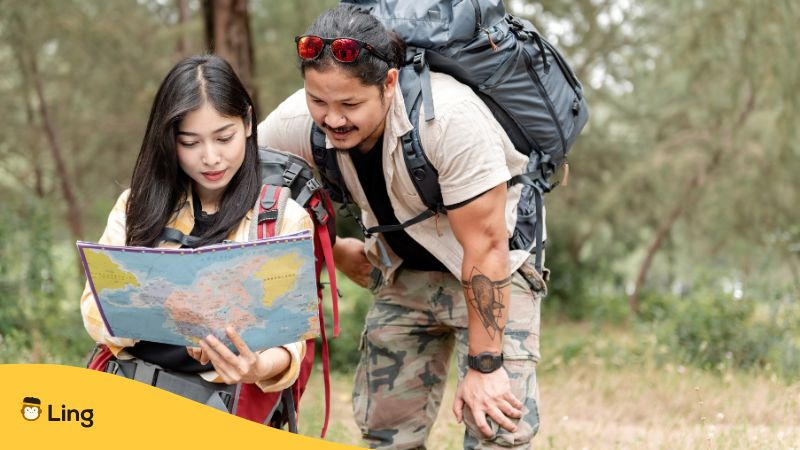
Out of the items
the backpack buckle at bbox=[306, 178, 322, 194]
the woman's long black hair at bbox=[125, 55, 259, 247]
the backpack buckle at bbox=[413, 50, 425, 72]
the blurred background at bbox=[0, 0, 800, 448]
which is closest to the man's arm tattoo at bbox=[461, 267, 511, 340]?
the backpack buckle at bbox=[306, 178, 322, 194]

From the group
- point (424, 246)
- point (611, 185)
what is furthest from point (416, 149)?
point (611, 185)

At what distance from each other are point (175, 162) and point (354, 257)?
1.39 m

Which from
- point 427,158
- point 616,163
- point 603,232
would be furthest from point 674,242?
point 427,158

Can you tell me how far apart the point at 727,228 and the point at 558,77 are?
8.82 meters

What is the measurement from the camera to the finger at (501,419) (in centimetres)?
333

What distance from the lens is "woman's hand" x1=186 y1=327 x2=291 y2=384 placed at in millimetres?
2656

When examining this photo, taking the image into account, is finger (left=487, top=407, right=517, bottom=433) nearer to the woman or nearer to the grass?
the woman

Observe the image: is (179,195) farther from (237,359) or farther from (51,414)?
(51,414)

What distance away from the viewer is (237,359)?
267 centimetres

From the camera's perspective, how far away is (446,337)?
4.07m

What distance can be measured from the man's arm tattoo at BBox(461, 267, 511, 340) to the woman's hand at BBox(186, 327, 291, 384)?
0.83 m

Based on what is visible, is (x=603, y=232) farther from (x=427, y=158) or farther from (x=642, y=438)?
(x=427, y=158)

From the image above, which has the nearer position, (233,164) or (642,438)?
(233,164)

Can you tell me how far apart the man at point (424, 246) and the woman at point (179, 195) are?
14.3 inches
